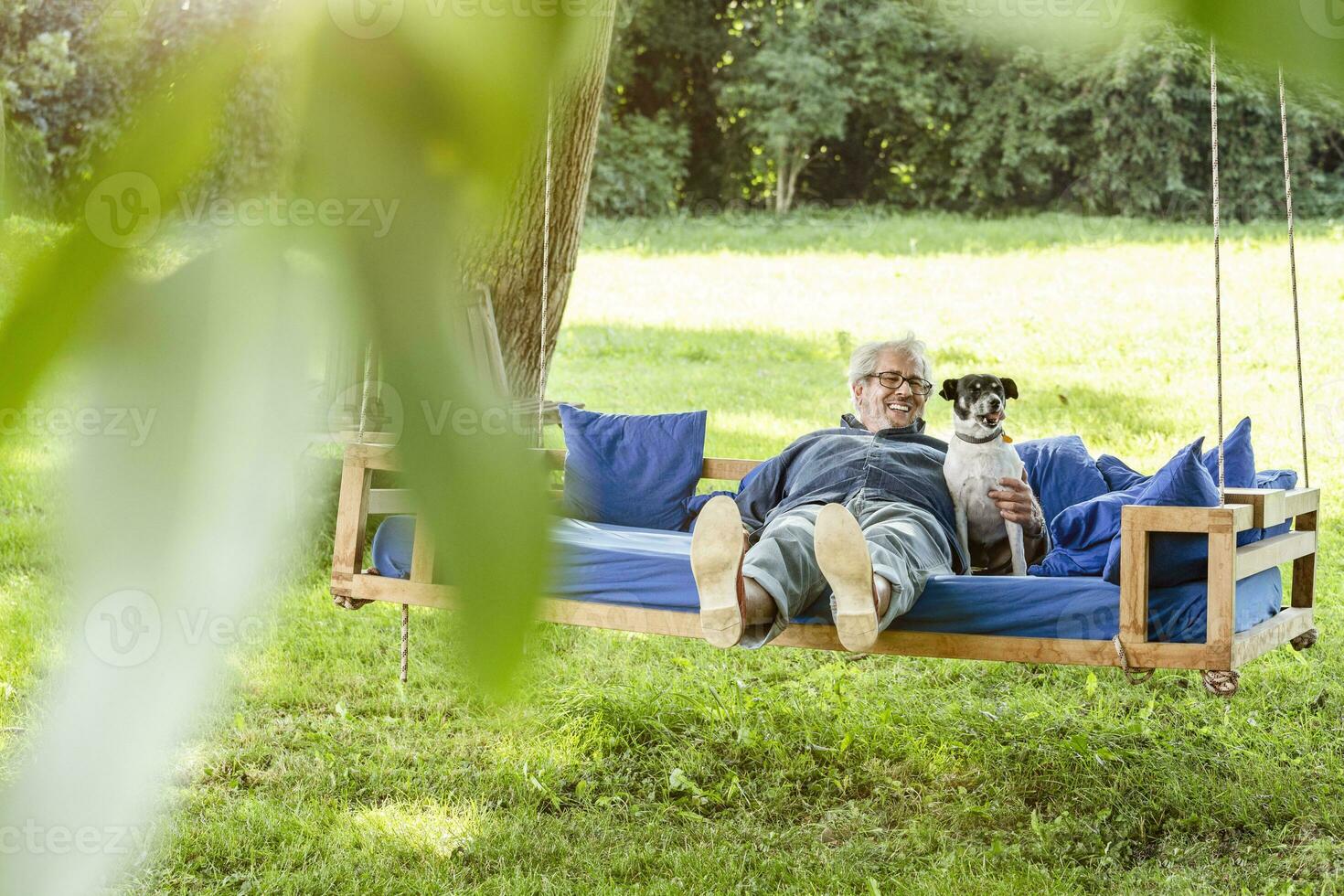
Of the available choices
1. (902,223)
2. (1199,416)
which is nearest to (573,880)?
(1199,416)

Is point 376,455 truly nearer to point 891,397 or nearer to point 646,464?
point 891,397

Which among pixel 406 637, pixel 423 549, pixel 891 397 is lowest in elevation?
pixel 406 637

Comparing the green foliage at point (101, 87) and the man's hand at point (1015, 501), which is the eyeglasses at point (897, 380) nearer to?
the man's hand at point (1015, 501)

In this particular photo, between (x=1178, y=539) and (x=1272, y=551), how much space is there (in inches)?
7.9

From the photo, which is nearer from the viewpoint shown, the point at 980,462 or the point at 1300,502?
the point at 1300,502

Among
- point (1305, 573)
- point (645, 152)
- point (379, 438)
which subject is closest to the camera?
point (379, 438)

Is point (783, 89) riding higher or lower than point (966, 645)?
higher

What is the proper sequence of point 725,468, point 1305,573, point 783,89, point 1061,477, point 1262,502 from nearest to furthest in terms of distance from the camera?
1. point 783,89
2. point 1262,502
3. point 1305,573
4. point 1061,477
5. point 725,468

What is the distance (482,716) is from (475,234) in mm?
110

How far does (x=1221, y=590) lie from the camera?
2348mm

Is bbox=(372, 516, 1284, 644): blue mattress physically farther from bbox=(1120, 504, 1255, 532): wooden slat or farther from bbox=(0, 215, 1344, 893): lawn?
bbox=(0, 215, 1344, 893): lawn

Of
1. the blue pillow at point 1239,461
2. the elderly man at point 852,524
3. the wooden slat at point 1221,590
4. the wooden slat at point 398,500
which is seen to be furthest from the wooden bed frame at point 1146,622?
the wooden slat at point 398,500

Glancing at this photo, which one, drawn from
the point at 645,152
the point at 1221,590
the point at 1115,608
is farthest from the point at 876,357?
the point at 645,152

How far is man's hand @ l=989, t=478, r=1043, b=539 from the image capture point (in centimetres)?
305
